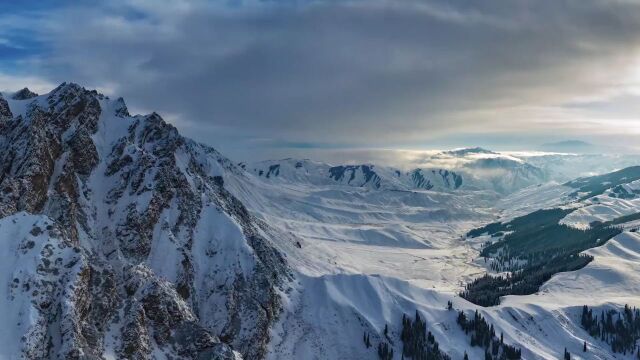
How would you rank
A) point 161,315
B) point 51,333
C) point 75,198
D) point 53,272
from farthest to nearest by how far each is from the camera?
point 75,198 < point 161,315 < point 53,272 < point 51,333

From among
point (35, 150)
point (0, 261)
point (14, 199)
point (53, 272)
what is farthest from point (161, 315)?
point (35, 150)

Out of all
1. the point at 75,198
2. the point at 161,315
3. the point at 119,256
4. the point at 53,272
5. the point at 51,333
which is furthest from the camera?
the point at 75,198

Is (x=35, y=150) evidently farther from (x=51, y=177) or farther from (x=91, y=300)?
(x=91, y=300)

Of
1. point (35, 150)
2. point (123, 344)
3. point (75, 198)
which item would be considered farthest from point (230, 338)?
point (35, 150)

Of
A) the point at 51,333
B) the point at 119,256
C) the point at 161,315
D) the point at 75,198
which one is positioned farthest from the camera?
the point at 75,198

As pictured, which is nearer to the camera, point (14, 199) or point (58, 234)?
point (58, 234)

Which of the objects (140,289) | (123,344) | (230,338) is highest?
(140,289)

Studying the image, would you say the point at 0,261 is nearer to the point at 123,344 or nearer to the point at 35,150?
the point at 123,344

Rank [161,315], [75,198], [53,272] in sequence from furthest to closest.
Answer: [75,198], [161,315], [53,272]

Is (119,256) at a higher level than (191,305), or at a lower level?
higher
